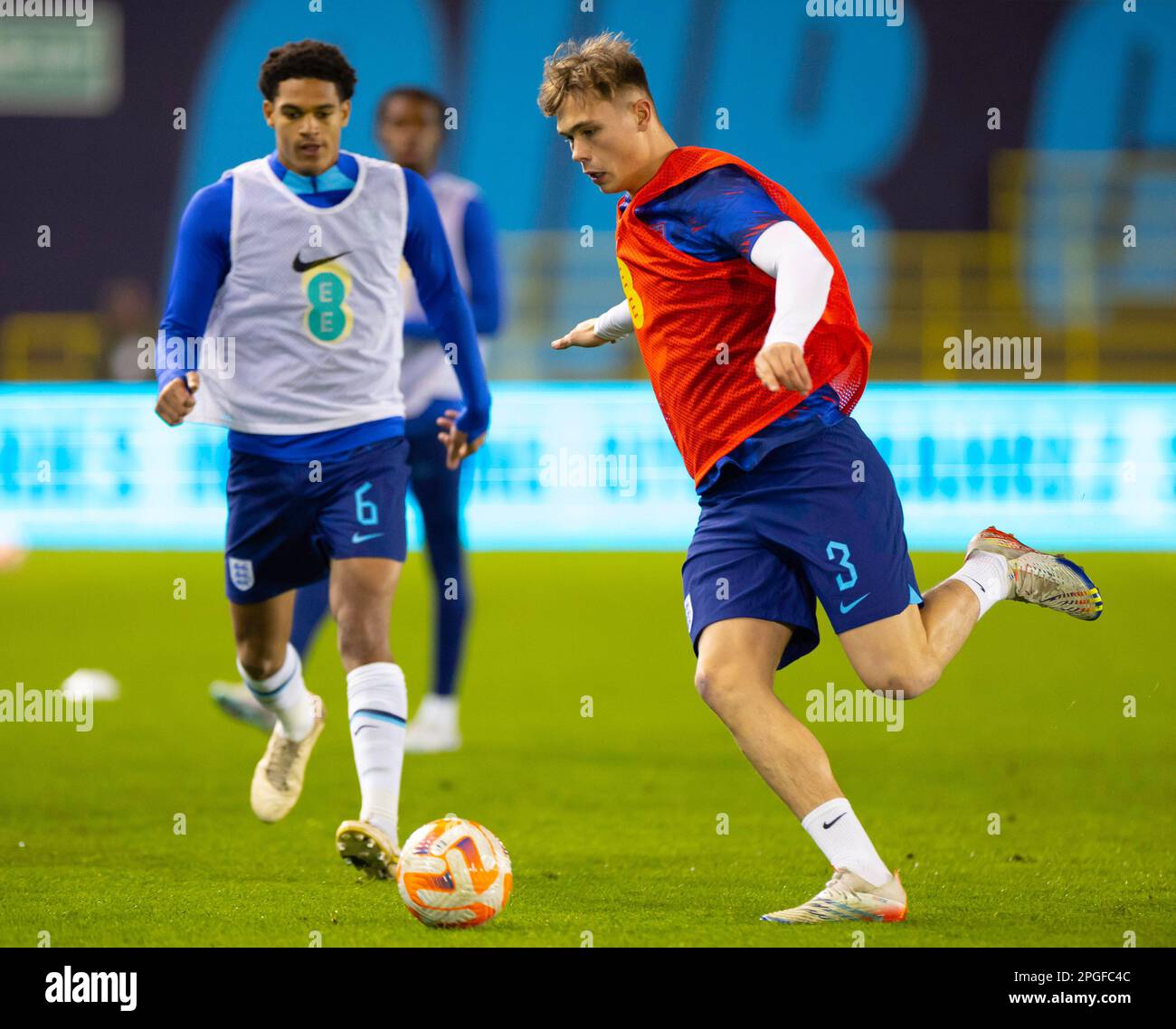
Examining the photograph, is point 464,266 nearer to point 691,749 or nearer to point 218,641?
point 691,749

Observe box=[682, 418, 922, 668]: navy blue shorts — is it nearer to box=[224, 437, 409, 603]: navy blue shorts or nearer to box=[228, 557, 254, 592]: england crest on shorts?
box=[224, 437, 409, 603]: navy blue shorts

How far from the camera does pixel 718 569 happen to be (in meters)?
4.16

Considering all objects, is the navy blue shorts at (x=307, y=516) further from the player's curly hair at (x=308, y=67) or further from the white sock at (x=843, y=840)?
the white sock at (x=843, y=840)

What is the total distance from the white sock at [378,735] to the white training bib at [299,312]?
71 centimetres

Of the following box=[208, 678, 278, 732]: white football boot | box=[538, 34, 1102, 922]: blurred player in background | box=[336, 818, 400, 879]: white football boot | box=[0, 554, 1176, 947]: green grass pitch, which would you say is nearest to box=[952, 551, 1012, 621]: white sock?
box=[538, 34, 1102, 922]: blurred player in background

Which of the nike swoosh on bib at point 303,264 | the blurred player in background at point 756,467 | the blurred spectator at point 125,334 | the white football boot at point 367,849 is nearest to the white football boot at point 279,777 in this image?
the white football boot at point 367,849

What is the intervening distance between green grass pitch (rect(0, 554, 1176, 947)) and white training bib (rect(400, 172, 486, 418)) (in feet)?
4.69

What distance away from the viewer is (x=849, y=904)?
395 centimetres

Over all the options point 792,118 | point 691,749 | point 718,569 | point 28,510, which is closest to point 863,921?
point 718,569

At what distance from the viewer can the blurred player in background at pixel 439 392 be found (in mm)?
7059

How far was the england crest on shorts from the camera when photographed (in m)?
5.06

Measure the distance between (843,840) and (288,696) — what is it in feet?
6.85

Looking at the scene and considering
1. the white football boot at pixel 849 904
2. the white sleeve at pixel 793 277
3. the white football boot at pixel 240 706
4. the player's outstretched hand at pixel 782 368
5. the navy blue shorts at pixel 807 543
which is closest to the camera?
the player's outstretched hand at pixel 782 368

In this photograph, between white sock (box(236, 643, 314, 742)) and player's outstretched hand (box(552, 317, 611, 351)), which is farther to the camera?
white sock (box(236, 643, 314, 742))
